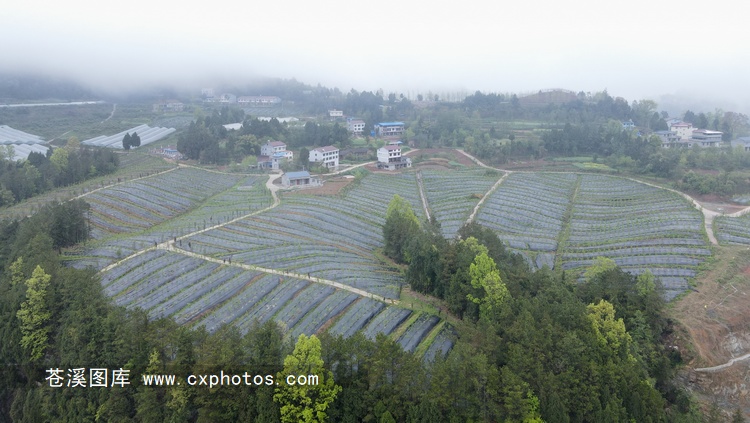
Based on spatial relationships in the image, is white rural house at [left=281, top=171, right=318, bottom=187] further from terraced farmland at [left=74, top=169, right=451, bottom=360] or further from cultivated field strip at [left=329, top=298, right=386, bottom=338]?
cultivated field strip at [left=329, top=298, right=386, bottom=338]

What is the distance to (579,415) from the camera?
13898mm

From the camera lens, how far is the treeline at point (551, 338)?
13656mm

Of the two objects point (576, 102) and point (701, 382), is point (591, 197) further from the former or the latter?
point (576, 102)

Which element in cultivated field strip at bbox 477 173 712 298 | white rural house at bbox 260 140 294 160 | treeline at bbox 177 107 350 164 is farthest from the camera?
white rural house at bbox 260 140 294 160

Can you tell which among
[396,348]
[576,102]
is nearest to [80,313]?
[396,348]

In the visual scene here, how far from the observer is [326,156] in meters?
52.9

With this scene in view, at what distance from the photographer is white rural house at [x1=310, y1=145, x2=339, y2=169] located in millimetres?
52500

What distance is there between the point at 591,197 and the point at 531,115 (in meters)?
40.1

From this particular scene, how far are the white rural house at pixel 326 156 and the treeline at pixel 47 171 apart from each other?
19787 millimetres

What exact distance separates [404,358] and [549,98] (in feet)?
273

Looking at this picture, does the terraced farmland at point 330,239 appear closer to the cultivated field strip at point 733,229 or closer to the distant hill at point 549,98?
the cultivated field strip at point 733,229

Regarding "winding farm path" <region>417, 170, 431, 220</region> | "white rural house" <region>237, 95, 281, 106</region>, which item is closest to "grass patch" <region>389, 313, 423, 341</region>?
"winding farm path" <region>417, 170, 431, 220</region>

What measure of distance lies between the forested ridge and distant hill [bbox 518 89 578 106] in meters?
70.3

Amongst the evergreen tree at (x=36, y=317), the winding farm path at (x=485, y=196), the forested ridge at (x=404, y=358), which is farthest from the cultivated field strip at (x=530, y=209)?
the evergreen tree at (x=36, y=317)
